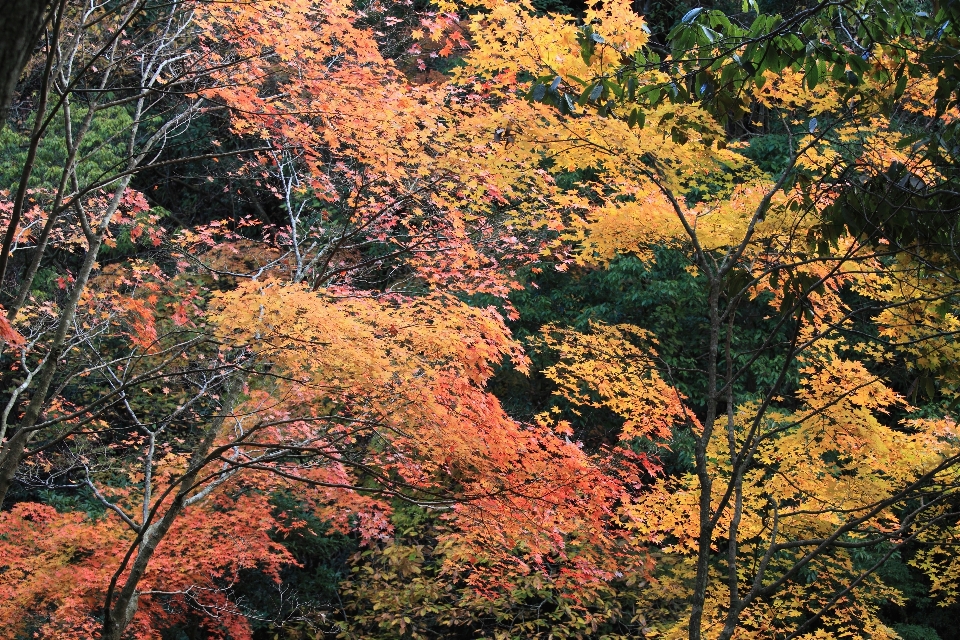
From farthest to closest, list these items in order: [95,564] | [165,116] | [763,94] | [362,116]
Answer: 1. [165,116]
2. [95,564]
3. [362,116]
4. [763,94]

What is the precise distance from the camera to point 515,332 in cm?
1061

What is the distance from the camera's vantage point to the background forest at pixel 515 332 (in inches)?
133

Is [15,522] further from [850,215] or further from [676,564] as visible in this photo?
[850,215]

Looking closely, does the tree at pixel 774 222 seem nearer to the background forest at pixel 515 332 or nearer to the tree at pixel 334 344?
the background forest at pixel 515 332

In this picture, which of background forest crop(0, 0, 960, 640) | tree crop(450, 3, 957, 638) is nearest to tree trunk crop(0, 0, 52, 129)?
background forest crop(0, 0, 960, 640)

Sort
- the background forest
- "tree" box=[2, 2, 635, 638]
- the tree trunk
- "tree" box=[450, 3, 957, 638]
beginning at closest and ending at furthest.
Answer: the tree trunk → "tree" box=[450, 3, 957, 638] → the background forest → "tree" box=[2, 2, 635, 638]

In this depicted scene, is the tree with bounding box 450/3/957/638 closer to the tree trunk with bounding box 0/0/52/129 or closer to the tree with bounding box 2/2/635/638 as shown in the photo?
the tree with bounding box 2/2/635/638


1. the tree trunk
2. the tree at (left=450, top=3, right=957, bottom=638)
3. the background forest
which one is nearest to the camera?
the tree trunk

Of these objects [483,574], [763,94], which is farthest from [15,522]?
[763,94]

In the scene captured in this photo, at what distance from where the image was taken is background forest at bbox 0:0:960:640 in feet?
11.1

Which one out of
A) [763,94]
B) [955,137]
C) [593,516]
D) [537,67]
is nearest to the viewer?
[955,137]

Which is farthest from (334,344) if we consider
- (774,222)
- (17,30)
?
(17,30)

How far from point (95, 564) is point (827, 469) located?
679cm

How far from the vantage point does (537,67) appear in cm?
426
